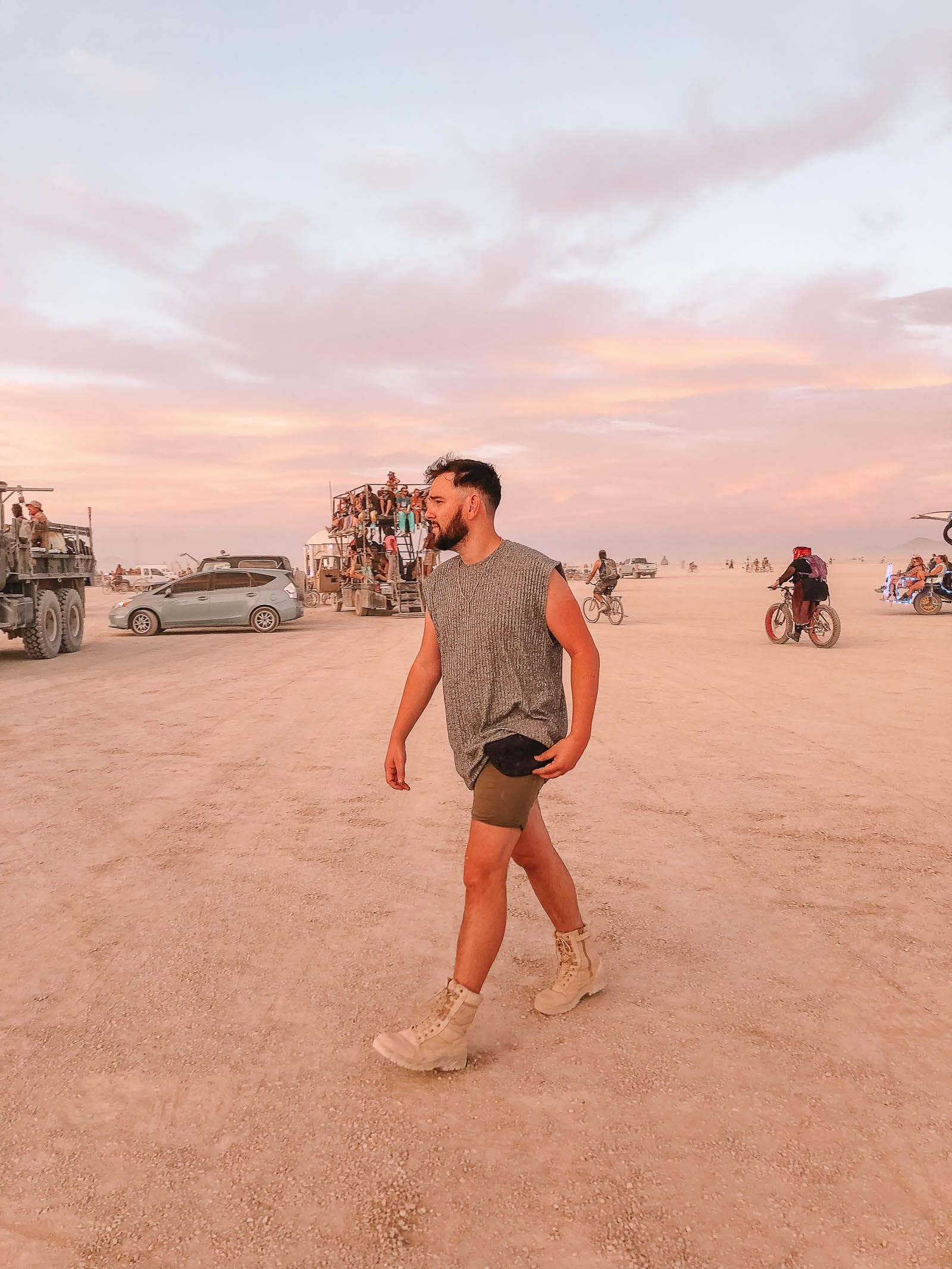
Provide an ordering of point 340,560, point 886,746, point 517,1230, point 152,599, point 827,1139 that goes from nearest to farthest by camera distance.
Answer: point 517,1230 → point 827,1139 → point 886,746 → point 152,599 → point 340,560

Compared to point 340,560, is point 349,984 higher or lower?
lower

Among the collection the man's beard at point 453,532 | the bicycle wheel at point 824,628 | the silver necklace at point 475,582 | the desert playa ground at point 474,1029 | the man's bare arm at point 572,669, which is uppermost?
the man's beard at point 453,532

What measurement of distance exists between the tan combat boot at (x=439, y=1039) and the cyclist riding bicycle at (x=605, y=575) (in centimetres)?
1932

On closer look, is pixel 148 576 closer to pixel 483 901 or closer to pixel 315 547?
pixel 315 547

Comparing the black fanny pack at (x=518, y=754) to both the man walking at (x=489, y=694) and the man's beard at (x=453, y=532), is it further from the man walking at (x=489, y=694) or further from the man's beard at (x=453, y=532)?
the man's beard at (x=453, y=532)

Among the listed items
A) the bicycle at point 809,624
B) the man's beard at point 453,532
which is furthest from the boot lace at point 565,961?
the bicycle at point 809,624

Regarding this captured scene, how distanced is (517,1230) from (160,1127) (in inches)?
43.5

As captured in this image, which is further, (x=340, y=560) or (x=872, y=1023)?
(x=340, y=560)

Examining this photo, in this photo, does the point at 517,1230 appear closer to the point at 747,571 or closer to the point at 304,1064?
the point at 304,1064

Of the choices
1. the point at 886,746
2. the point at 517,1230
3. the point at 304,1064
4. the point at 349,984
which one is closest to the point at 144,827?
the point at 349,984

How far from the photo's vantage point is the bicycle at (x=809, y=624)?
1534 centimetres

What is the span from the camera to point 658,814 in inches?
223

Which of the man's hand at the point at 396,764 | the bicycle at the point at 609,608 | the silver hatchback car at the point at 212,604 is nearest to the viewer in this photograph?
the man's hand at the point at 396,764

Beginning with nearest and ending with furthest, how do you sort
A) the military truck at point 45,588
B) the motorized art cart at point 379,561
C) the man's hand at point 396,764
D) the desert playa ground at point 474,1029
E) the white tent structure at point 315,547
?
the desert playa ground at point 474,1029 → the man's hand at point 396,764 → the military truck at point 45,588 → the motorized art cart at point 379,561 → the white tent structure at point 315,547
